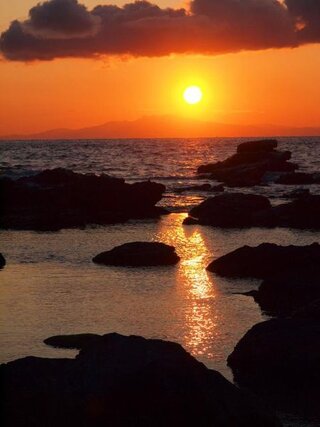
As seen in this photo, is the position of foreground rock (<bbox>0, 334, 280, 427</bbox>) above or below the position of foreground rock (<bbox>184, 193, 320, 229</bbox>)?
above

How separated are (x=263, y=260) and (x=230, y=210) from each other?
61.9ft

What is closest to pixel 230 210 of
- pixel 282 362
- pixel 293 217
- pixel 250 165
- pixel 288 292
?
pixel 293 217

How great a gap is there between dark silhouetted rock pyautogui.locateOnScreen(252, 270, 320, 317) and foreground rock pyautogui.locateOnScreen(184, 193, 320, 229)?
71.4 ft

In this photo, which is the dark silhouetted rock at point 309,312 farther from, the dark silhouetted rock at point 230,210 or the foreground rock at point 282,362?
the dark silhouetted rock at point 230,210

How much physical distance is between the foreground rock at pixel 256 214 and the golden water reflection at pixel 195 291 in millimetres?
3719

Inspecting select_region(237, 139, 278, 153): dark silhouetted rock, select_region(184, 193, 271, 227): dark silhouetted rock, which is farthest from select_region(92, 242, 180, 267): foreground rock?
select_region(237, 139, 278, 153): dark silhouetted rock

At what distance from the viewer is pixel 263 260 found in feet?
97.7

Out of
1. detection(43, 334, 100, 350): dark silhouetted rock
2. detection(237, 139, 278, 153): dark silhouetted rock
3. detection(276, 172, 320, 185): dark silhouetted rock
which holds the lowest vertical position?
detection(276, 172, 320, 185): dark silhouetted rock

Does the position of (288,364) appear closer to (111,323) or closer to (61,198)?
(111,323)

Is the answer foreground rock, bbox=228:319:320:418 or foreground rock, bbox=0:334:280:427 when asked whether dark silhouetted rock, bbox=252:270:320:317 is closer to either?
foreground rock, bbox=228:319:320:418

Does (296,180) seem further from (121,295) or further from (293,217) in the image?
(121,295)

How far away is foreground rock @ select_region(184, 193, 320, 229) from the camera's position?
47.2 metres

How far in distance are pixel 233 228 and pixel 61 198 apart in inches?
490

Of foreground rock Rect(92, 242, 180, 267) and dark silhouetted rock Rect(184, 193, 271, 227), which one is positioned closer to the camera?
foreground rock Rect(92, 242, 180, 267)
